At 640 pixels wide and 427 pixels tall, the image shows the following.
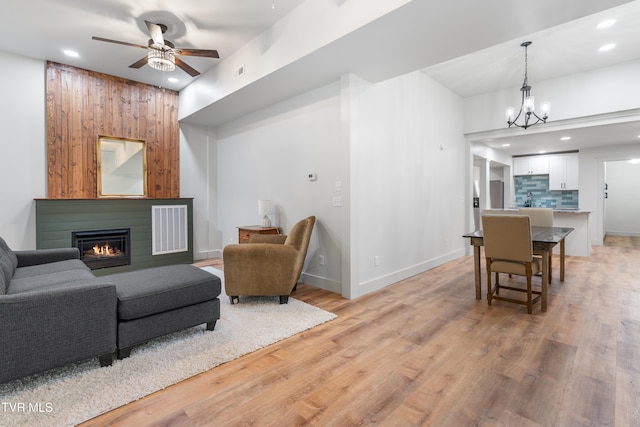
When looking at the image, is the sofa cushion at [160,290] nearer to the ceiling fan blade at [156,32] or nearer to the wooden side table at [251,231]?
the wooden side table at [251,231]

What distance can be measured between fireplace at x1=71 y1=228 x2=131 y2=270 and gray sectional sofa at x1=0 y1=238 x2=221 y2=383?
64.2 inches

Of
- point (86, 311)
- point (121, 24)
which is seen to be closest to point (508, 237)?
point (86, 311)

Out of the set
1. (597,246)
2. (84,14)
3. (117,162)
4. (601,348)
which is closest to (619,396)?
(601,348)

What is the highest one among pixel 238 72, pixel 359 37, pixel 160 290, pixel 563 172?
pixel 238 72

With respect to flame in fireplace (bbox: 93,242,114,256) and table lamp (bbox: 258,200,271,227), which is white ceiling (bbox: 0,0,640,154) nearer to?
table lamp (bbox: 258,200,271,227)

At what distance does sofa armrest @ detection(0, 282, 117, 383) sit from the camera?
178 cm

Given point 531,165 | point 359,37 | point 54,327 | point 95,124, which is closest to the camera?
point 54,327

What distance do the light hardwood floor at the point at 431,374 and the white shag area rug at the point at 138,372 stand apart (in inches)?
3.8

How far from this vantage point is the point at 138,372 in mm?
2084

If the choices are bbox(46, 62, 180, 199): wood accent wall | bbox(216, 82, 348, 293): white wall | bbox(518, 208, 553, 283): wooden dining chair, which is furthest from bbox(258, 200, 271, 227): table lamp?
bbox(518, 208, 553, 283): wooden dining chair

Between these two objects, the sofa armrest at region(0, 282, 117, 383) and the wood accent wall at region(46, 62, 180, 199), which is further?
the wood accent wall at region(46, 62, 180, 199)

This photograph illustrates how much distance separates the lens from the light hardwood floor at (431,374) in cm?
169

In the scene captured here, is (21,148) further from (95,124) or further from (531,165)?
(531,165)

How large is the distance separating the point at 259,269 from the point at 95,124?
150 inches
